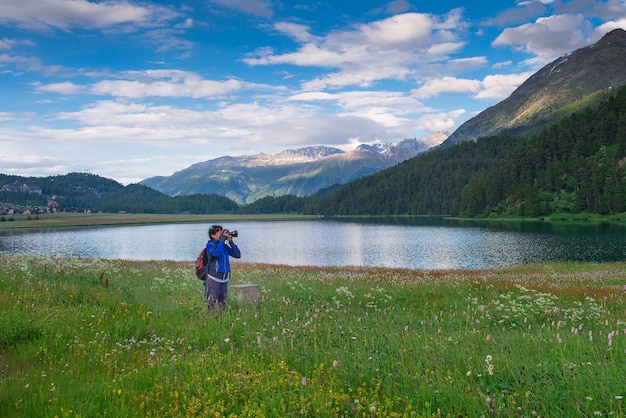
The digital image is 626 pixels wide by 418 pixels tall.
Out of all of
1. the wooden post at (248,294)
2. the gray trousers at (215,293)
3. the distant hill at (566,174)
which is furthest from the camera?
the distant hill at (566,174)

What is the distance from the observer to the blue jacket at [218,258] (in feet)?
41.4

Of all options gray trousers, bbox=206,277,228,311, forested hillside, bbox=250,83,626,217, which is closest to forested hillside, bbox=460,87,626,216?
forested hillside, bbox=250,83,626,217

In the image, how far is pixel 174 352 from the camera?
8.43m

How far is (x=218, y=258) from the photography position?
42.0 ft

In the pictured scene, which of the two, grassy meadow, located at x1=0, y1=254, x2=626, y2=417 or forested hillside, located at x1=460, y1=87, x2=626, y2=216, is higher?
forested hillside, located at x1=460, y1=87, x2=626, y2=216

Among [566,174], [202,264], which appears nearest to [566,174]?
[566,174]

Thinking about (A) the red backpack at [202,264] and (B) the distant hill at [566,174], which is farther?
(B) the distant hill at [566,174]

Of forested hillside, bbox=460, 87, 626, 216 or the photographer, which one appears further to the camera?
forested hillside, bbox=460, 87, 626, 216

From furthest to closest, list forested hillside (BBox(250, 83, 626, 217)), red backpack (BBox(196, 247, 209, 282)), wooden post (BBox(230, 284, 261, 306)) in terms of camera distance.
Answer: forested hillside (BBox(250, 83, 626, 217)) < wooden post (BBox(230, 284, 261, 306)) < red backpack (BBox(196, 247, 209, 282))

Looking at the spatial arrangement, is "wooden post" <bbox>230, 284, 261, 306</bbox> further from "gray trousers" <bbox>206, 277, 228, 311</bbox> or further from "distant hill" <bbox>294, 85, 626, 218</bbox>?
"distant hill" <bbox>294, 85, 626, 218</bbox>

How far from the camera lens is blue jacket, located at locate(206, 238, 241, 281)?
12625mm

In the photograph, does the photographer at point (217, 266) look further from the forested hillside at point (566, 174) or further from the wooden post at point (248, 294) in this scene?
the forested hillside at point (566, 174)

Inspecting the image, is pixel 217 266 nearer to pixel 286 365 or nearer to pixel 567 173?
pixel 286 365

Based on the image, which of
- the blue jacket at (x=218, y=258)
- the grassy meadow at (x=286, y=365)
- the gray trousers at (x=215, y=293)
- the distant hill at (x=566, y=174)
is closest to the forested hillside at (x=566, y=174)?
the distant hill at (x=566, y=174)
